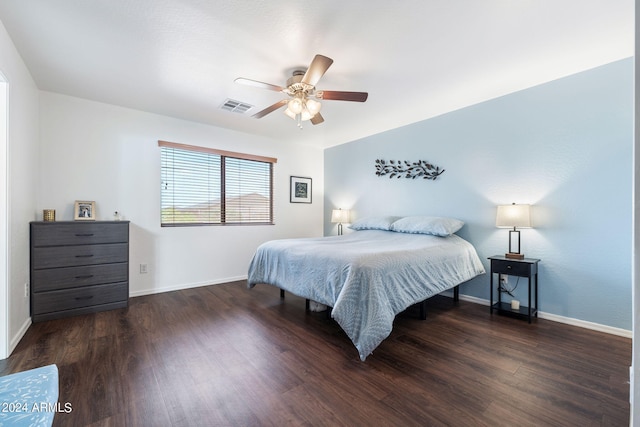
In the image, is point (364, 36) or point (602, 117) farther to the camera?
point (602, 117)

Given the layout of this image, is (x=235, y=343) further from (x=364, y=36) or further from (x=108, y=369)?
(x=364, y=36)

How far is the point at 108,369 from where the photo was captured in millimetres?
1866

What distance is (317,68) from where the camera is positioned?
80.4 inches

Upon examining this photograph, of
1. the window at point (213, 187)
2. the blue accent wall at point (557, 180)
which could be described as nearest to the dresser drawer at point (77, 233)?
the window at point (213, 187)

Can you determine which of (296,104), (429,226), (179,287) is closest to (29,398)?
(296,104)

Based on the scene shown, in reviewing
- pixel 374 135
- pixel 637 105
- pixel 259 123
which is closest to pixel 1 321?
pixel 259 123

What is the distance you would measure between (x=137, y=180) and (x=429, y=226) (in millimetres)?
3701

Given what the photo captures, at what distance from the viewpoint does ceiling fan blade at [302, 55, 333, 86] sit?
76.1 inches

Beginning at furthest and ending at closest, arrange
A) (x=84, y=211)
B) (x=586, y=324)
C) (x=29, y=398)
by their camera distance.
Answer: (x=84, y=211) → (x=586, y=324) → (x=29, y=398)

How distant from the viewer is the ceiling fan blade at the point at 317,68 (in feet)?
6.34

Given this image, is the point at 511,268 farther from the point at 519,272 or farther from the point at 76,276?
the point at 76,276

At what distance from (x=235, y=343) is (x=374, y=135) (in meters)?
3.67

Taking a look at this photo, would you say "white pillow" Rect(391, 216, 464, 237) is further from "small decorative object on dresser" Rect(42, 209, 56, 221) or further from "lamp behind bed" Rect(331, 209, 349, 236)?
"small decorative object on dresser" Rect(42, 209, 56, 221)

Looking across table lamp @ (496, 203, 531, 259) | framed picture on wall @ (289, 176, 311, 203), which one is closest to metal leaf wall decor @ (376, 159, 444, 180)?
table lamp @ (496, 203, 531, 259)
